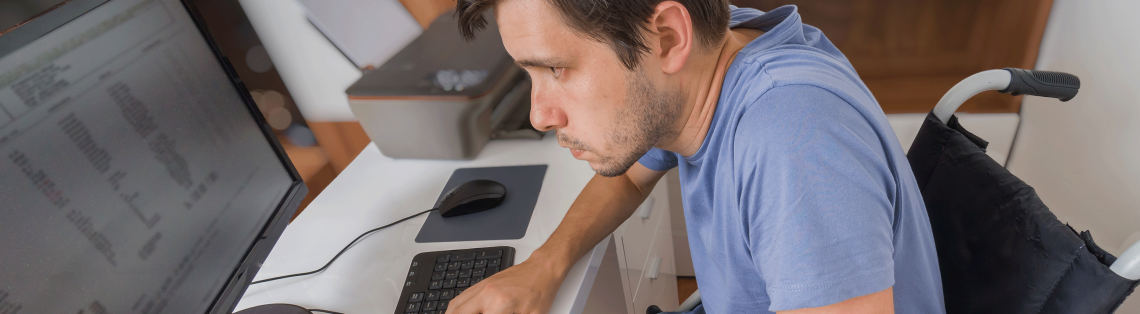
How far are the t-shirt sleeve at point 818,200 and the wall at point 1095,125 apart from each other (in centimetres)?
68

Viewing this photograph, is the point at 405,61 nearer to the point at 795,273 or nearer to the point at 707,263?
the point at 707,263

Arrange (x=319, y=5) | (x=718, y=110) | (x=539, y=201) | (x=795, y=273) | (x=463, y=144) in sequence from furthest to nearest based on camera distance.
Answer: (x=319, y=5)
(x=463, y=144)
(x=539, y=201)
(x=718, y=110)
(x=795, y=273)

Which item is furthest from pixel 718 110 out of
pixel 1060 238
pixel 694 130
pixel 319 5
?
pixel 319 5

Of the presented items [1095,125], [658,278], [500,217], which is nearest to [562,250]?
[500,217]

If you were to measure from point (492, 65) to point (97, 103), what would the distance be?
651mm

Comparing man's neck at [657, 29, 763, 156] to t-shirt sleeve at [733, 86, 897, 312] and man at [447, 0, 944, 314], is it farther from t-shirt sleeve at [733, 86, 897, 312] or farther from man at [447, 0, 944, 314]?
t-shirt sleeve at [733, 86, 897, 312]

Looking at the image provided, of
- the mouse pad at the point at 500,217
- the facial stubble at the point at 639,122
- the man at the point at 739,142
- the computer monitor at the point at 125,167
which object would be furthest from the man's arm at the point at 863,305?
the computer monitor at the point at 125,167

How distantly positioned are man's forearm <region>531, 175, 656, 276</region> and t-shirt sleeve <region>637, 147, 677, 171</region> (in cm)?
5

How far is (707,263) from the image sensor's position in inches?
33.0

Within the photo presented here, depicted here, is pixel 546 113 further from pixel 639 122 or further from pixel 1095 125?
pixel 1095 125

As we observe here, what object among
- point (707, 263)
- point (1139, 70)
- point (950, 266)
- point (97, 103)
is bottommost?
point (707, 263)

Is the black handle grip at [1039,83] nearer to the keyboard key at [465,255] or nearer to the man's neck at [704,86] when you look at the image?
the man's neck at [704,86]

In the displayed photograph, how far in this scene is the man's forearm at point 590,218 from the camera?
2.45ft

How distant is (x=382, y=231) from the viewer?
926mm
